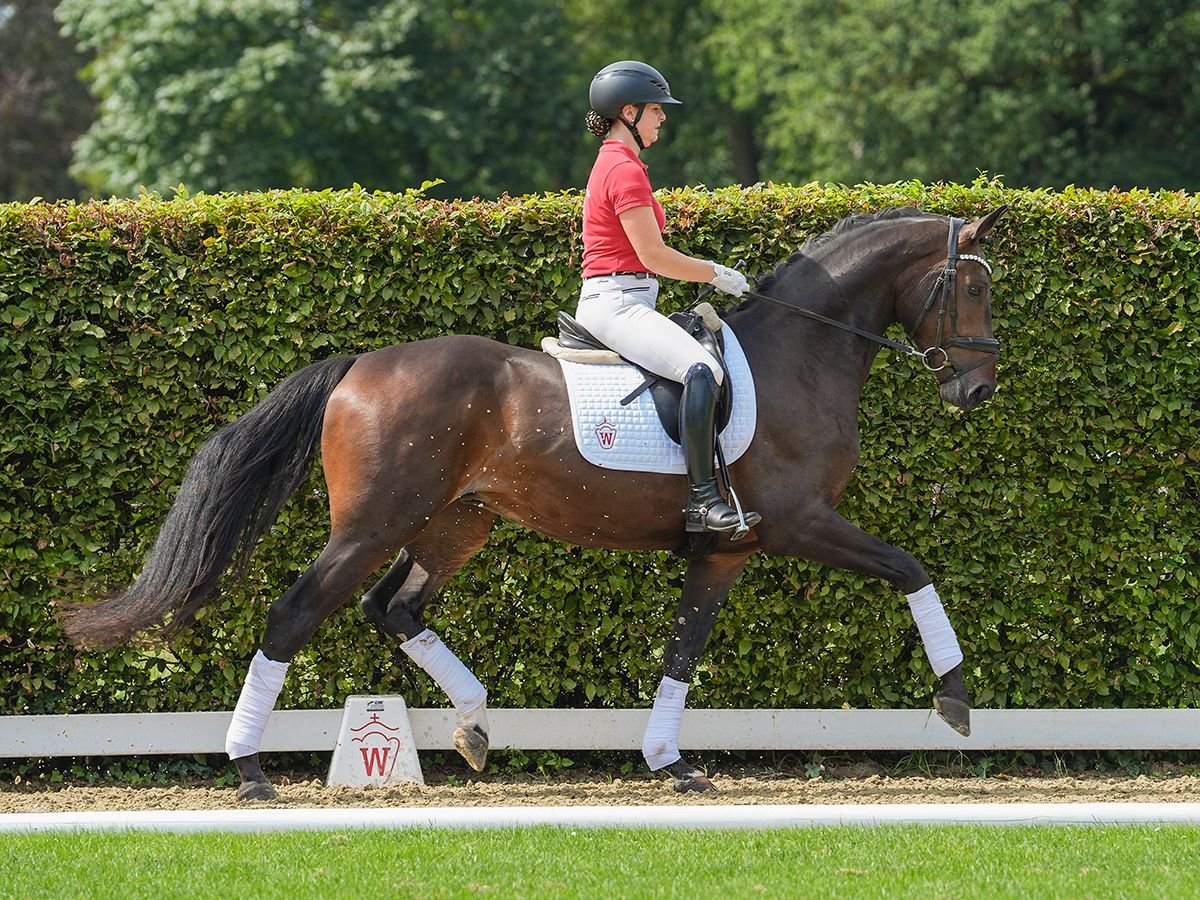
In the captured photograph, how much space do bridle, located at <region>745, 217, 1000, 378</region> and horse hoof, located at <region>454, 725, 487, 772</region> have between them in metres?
2.44

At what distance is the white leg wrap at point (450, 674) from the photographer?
6613 millimetres

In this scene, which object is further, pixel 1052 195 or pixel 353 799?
pixel 1052 195

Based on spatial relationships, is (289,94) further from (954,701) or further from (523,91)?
(954,701)

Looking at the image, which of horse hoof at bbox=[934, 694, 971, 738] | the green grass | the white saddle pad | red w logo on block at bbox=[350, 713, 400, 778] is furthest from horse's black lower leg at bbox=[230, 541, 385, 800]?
horse hoof at bbox=[934, 694, 971, 738]

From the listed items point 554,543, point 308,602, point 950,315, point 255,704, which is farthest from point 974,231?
point 255,704

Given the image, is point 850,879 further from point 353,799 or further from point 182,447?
point 182,447

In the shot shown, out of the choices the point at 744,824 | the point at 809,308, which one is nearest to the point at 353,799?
the point at 744,824

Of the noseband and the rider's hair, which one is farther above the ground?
the rider's hair

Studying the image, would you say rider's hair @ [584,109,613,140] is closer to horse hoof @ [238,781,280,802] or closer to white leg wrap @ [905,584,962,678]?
white leg wrap @ [905,584,962,678]

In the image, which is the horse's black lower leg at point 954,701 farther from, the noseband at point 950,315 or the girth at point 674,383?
the girth at point 674,383

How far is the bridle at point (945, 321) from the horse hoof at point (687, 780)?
2.21m

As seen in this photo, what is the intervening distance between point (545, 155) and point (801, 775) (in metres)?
20.8

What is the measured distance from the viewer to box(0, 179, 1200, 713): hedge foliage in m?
7.00

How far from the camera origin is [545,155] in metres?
26.8
